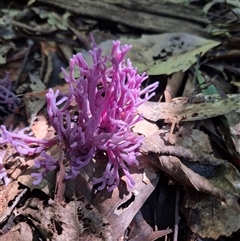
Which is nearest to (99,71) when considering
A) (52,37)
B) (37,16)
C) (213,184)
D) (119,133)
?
(119,133)

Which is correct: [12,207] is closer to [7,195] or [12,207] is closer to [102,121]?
[7,195]

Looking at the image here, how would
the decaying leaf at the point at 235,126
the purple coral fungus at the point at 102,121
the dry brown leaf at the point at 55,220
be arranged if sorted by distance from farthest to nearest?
the decaying leaf at the point at 235,126
the purple coral fungus at the point at 102,121
the dry brown leaf at the point at 55,220

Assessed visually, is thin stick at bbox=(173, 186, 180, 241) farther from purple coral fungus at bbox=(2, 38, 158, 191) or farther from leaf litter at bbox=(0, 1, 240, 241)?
purple coral fungus at bbox=(2, 38, 158, 191)

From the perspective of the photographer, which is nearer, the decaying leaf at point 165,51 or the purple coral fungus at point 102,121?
the purple coral fungus at point 102,121

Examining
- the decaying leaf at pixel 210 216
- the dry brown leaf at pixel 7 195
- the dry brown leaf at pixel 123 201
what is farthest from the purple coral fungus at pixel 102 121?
the decaying leaf at pixel 210 216

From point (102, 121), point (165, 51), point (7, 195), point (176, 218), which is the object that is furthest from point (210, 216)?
point (165, 51)

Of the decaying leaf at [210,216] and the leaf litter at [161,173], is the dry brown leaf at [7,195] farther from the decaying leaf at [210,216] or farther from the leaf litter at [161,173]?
the decaying leaf at [210,216]

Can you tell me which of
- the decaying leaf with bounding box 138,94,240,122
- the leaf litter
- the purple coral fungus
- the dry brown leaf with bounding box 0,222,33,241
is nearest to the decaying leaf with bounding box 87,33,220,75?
the leaf litter
